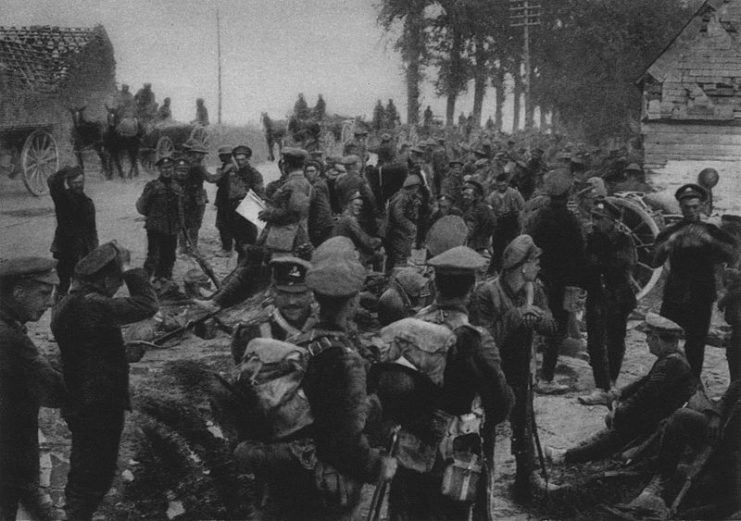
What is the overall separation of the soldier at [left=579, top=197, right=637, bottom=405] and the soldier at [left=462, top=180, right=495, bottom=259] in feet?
6.66

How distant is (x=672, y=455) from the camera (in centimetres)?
463

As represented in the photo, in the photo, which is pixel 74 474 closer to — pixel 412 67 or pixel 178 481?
pixel 178 481

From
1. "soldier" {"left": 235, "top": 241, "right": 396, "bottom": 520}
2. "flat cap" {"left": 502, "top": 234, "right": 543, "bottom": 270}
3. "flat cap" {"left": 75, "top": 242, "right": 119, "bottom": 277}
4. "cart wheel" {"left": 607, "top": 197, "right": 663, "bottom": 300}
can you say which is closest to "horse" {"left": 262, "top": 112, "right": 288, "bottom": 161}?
"cart wheel" {"left": 607, "top": 197, "right": 663, "bottom": 300}

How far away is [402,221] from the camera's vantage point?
31.6ft

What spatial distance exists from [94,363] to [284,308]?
112 cm

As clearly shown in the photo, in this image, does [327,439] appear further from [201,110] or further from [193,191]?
[201,110]

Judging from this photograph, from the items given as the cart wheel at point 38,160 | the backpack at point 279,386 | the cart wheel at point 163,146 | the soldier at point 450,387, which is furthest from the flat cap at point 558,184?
the cart wheel at point 163,146

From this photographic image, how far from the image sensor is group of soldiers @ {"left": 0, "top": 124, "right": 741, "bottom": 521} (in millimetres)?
2994

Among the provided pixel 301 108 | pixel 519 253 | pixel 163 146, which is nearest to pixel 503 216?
pixel 519 253

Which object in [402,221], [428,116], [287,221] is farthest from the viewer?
[428,116]

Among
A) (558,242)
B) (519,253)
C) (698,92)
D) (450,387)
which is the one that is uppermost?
(698,92)

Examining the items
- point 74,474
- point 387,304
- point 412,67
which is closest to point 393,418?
point 387,304

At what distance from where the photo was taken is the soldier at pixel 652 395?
4844 millimetres

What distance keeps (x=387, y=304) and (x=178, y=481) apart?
1.96 m
